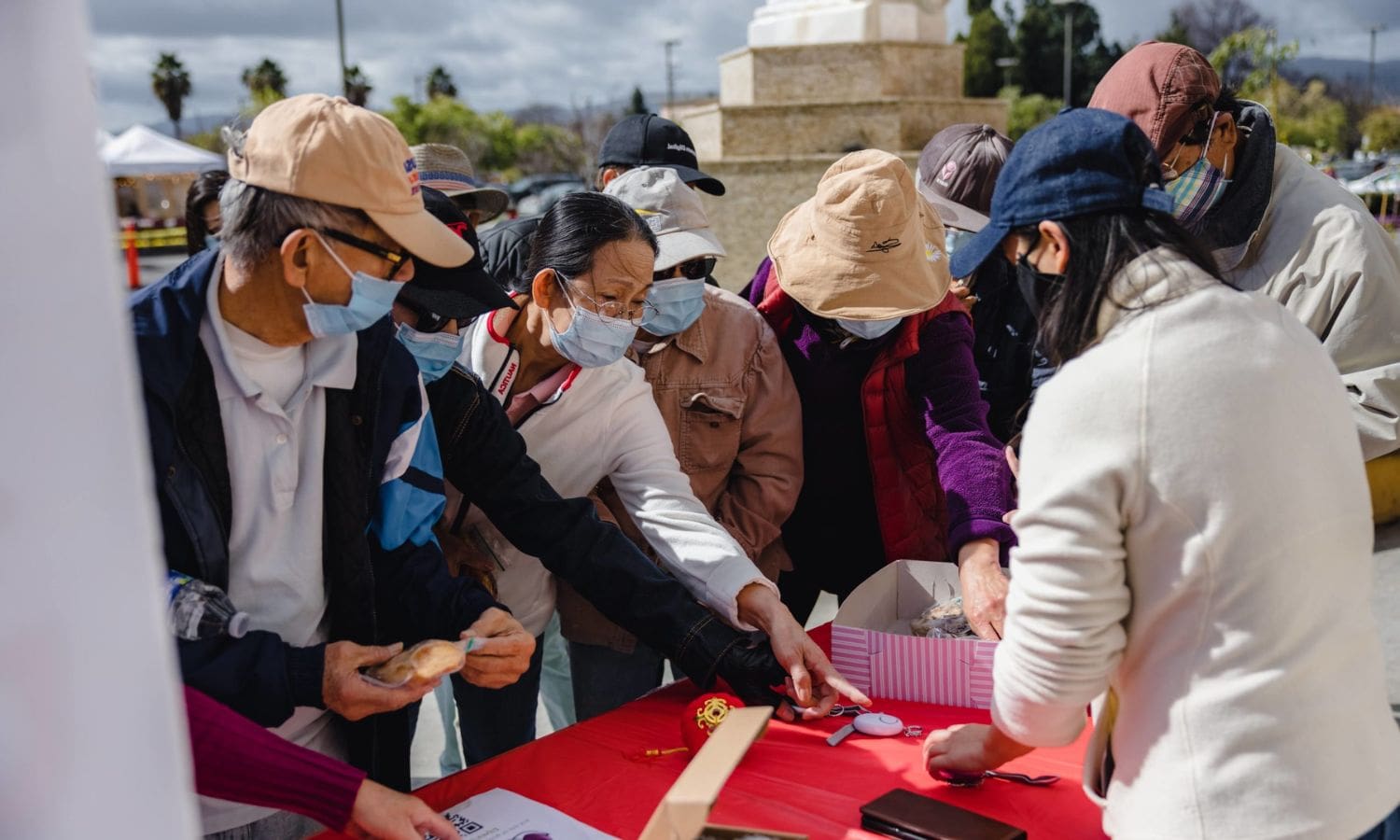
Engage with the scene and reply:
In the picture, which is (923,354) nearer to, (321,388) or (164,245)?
(321,388)

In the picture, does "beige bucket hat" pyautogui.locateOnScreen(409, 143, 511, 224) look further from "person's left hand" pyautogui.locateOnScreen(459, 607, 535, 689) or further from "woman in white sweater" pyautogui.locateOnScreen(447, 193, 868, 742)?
"person's left hand" pyautogui.locateOnScreen(459, 607, 535, 689)

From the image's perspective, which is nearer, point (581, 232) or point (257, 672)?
point (257, 672)

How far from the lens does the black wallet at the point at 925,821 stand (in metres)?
1.47

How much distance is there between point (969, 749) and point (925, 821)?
15 centimetres

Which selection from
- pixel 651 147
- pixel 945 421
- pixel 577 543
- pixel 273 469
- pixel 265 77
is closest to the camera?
pixel 273 469

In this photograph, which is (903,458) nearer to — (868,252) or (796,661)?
(868,252)

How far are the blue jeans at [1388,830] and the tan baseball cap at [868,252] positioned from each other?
1262 mm

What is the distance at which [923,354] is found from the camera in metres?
2.55

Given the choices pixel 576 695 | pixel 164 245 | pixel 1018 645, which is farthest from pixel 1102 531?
pixel 164 245

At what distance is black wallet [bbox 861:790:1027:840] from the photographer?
147cm

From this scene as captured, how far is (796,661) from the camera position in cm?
199

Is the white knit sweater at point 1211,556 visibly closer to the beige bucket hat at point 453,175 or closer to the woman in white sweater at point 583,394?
the woman in white sweater at point 583,394

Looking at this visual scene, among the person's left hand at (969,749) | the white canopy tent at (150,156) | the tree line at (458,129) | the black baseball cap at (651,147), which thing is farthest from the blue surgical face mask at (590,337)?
the tree line at (458,129)

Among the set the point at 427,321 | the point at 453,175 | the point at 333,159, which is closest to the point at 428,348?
the point at 427,321
